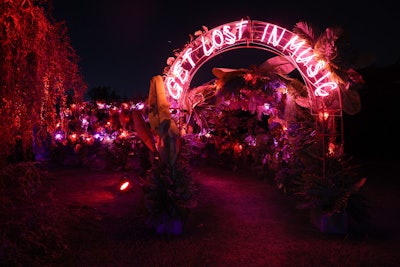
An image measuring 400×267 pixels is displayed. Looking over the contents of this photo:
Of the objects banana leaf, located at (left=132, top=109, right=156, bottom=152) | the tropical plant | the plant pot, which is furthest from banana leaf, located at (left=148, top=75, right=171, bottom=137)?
the plant pot

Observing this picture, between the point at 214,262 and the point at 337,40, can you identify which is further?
the point at 337,40

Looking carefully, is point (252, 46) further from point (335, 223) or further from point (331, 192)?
point (335, 223)

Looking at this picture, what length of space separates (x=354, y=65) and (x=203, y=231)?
12.4 feet

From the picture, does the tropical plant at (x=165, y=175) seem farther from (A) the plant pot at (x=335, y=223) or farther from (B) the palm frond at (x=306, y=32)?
(B) the palm frond at (x=306, y=32)

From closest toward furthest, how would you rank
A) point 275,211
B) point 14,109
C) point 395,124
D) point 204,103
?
1. point 14,109
2. point 275,211
3. point 204,103
4. point 395,124

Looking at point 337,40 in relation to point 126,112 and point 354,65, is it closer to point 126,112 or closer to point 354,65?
point 354,65

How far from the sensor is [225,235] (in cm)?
681

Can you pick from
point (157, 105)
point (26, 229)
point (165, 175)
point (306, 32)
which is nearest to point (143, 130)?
point (157, 105)

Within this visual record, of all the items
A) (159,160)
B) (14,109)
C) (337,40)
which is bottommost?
(159,160)

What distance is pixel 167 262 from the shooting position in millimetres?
5496

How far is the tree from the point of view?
5219 mm

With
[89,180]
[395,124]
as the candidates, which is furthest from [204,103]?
[395,124]

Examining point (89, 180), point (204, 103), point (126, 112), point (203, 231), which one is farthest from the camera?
point (126, 112)

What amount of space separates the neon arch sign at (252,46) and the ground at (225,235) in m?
1.88
